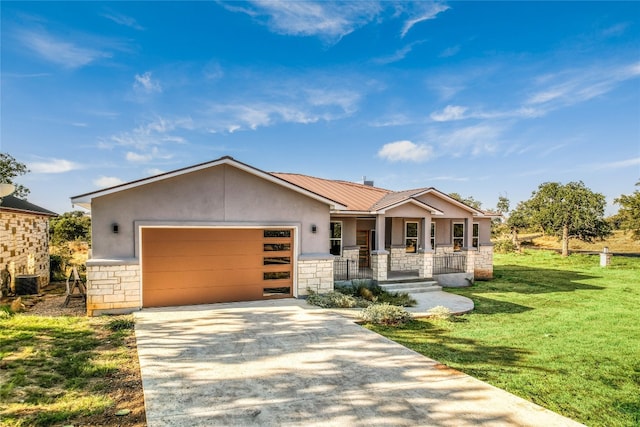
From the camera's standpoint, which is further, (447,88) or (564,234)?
(564,234)

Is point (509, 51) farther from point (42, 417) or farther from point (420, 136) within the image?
point (42, 417)

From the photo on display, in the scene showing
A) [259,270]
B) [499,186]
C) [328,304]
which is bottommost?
[328,304]

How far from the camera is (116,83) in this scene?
16.1m

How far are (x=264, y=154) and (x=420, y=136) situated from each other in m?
12.3

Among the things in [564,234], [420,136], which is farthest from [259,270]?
[564,234]

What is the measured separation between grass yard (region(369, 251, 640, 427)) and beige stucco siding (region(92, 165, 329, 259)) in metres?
4.73

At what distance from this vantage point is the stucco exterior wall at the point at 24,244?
12.2 metres

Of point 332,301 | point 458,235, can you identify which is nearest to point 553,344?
point 332,301

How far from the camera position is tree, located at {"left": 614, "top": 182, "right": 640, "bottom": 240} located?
84.8ft

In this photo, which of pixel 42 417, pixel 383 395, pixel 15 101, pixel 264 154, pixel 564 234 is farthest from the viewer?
pixel 564 234

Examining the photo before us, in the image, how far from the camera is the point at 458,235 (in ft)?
60.4

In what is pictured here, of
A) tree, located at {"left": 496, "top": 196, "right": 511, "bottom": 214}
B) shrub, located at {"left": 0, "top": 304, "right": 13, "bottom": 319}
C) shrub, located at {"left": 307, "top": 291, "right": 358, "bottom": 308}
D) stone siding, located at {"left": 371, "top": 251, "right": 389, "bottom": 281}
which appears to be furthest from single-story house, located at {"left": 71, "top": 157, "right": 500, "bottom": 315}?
tree, located at {"left": 496, "top": 196, "right": 511, "bottom": 214}

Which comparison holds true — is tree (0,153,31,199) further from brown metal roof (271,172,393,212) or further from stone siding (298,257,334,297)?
stone siding (298,257,334,297)

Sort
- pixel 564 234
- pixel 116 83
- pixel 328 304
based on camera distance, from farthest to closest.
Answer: pixel 564 234, pixel 116 83, pixel 328 304
